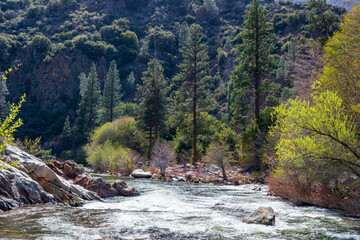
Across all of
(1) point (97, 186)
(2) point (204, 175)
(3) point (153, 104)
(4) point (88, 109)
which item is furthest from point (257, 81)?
(4) point (88, 109)

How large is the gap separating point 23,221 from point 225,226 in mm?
6984

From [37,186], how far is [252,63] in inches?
963

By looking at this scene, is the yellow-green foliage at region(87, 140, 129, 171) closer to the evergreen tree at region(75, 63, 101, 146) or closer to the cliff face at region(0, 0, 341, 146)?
the evergreen tree at region(75, 63, 101, 146)

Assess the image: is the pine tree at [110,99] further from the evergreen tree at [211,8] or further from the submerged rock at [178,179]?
the evergreen tree at [211,8]

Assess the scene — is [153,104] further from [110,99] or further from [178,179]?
[110,99]

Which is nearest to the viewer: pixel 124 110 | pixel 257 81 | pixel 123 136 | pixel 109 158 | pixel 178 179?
pixel 178 179

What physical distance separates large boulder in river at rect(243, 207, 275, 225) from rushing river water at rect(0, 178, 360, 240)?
269mm

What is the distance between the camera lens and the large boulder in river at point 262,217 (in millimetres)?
10977

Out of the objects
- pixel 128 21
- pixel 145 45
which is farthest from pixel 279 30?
pixel 128 21

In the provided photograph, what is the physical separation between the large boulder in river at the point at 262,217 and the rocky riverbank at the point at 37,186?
8.14 meters

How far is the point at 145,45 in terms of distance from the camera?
115562 millimetres

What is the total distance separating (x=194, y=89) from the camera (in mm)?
40188

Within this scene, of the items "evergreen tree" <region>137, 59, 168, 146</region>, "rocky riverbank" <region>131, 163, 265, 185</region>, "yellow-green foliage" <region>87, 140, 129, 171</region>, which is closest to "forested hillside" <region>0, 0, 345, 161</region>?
"evergreen tree" <region>137, 59, 168, 146</region>

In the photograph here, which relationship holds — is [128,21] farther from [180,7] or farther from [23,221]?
[23,221]
